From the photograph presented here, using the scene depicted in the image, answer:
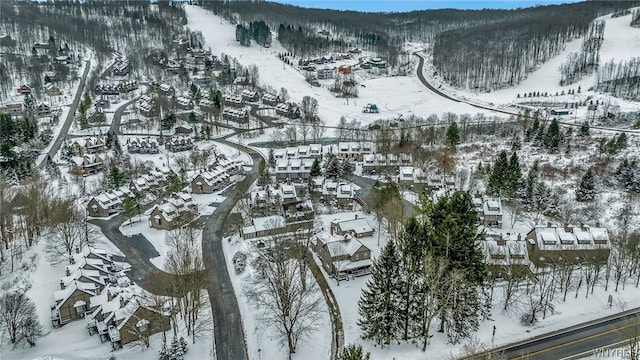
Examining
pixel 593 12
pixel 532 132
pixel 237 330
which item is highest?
pixel 593 12

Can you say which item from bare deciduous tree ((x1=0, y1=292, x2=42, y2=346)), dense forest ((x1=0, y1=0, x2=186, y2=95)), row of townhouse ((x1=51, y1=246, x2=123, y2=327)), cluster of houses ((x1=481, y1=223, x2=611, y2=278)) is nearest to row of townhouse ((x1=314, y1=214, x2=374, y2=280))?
cluster of houses ((x1=481, y1=223, x2=611, y2=278))

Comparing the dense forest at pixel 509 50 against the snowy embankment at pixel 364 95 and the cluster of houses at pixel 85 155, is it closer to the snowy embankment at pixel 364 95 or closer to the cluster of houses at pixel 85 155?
the snowy embankment at pixel 364 95

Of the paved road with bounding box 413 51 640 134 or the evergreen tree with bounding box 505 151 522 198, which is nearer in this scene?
the evergreen tree with bounding box 505 151 522 198

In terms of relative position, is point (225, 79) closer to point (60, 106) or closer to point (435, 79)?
point (60, 106)

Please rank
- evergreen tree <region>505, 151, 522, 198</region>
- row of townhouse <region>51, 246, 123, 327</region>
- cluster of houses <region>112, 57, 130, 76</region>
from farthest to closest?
cluster of houses <region>112, 57, 130, 76</region>, evergreen tree <region>505, 151, 522, 198</region>, row of townhouse <region>51, 246, 123, 327</region>

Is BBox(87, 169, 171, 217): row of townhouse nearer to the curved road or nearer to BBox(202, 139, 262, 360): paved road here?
BBox(202, 139, 262, 360): paved road

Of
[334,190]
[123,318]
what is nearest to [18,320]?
[123,318]

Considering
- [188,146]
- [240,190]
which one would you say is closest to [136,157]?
[188,146]

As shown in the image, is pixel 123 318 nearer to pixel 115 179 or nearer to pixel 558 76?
pixel 115 179
